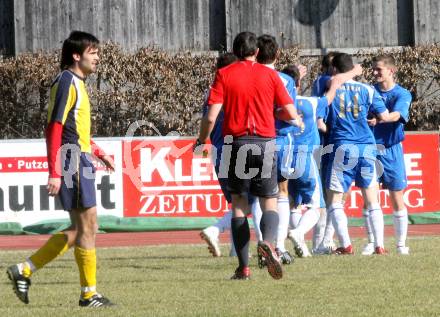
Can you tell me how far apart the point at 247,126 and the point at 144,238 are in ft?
23.6

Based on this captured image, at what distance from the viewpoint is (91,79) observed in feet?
75.0

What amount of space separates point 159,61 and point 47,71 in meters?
2.12

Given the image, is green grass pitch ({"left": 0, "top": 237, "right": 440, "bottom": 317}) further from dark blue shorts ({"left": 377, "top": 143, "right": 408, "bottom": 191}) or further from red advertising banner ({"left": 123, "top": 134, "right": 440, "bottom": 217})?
red advertising banner ({"left": 123, "top": 134, "right": 440, "bottom": 217})

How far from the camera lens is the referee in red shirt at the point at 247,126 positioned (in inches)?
380

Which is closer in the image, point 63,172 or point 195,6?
point 63,172

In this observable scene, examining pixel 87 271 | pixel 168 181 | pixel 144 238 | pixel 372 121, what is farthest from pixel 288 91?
pixel 168 181

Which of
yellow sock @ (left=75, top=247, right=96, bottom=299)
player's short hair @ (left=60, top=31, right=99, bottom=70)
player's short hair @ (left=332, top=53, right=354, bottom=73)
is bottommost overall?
yellow sock @ (left=75, top=247, right=96, bottom=299)

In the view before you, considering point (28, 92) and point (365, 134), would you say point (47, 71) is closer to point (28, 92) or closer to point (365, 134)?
point (28, 92)

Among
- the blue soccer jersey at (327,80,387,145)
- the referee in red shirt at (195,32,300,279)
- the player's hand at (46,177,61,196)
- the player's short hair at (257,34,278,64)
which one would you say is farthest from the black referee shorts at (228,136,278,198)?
the blue soccer jersey at (327,80,387,145)

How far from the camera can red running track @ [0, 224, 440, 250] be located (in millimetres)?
15570

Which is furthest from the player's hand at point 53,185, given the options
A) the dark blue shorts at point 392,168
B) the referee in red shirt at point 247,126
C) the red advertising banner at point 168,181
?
the red advertising banner at point 168,181

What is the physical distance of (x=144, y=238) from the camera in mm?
16641

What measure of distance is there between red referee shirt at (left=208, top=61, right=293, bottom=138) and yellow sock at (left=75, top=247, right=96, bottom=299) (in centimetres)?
181

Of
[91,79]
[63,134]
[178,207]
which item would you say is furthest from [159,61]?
[63,134]
